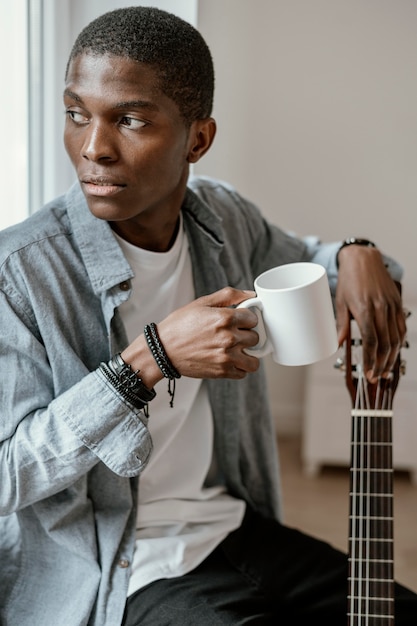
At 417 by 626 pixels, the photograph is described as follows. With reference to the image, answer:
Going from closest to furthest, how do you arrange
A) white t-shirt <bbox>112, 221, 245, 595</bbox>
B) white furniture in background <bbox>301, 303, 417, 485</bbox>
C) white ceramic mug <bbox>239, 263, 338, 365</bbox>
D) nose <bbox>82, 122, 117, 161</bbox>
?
white ceramic mug <bbox>239, 263, 338, 365</bbox> → nose <bbox>82, 122, 117, 161</bbox> → white t-shirt <bbox>112, 221, 245, 595</bbox> → white furniture in background <bbox>301, 303, 417, 485</bbox>

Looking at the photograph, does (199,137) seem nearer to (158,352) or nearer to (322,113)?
(158,352)

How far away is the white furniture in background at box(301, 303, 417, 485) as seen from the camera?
2.83 meters

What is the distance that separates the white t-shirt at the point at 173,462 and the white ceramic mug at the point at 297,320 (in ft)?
0.92

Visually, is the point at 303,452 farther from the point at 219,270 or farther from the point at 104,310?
the point at 104,310

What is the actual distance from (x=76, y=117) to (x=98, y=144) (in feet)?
0.24

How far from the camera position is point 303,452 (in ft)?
9.67

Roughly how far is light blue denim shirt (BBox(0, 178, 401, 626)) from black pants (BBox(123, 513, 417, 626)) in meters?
0.06

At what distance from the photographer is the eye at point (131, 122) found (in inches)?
44.8

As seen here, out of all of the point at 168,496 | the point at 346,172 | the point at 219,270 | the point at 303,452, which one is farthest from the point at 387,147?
the point at 168,496

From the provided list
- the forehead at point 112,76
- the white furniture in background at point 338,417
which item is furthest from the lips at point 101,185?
the white furniture in background at point 338,417

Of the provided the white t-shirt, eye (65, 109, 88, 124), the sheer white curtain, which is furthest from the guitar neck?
the sheer white curtain

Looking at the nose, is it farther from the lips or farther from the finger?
the finger

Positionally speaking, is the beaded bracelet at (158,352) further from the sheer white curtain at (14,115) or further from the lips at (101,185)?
the sheer white curtain at (14,115)

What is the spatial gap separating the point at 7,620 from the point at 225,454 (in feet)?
1.42
